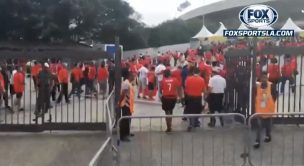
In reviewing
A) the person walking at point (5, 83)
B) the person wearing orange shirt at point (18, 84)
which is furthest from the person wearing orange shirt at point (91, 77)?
the person wearing orange shirt at point (18, 84)

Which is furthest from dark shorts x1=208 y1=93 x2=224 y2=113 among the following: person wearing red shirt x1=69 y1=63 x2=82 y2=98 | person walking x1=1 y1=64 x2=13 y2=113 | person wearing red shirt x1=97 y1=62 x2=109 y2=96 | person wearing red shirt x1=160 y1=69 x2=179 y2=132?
person wearing red shirt x1=97 y1=62 x2=109 y2=96

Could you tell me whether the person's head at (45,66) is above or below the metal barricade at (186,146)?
above

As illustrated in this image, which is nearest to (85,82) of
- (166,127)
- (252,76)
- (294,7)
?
(166,127)

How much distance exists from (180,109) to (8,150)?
6.63m

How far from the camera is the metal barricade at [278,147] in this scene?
34.9 feet

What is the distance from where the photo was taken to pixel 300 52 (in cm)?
1230

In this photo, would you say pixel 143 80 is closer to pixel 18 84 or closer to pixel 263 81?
pixel 18 84

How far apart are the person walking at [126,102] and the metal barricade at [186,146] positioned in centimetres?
22

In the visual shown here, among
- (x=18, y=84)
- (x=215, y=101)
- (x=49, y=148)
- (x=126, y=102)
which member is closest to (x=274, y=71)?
(x=215, y=101)

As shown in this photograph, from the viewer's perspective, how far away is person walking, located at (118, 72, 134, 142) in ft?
38.4

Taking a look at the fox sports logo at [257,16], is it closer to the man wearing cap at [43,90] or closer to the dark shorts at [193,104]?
the dark shorts at [193,104]

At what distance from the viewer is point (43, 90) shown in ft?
46.0

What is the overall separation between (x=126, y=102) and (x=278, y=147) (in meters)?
3.41

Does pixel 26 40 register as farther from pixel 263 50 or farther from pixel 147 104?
pixel 263 50
